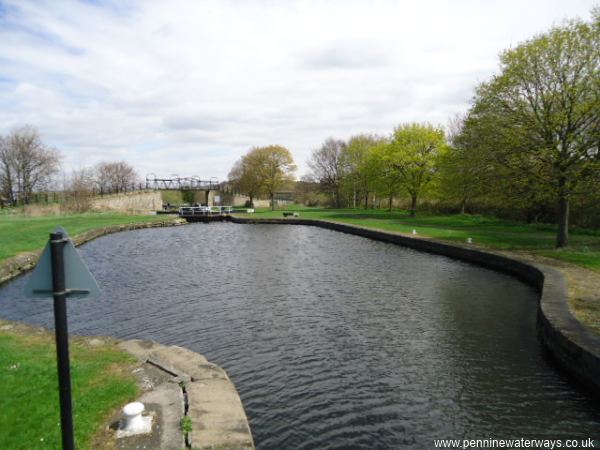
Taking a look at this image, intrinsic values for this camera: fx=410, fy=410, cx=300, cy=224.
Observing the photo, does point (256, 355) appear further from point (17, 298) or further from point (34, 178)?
point (34, 178)

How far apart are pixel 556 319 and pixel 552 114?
49.7ft

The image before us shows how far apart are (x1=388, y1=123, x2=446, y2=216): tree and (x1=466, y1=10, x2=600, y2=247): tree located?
24.7 meters

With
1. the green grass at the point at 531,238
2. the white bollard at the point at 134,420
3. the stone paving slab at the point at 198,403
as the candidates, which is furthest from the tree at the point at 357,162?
the white bollard at the point at 134,420

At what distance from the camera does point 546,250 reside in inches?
847

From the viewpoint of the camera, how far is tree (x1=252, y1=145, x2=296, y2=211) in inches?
2665

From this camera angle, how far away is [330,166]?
7856 cm

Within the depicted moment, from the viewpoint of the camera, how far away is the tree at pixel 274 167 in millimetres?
67688

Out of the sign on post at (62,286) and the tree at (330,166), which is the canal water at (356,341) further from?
the tree at (330,166)

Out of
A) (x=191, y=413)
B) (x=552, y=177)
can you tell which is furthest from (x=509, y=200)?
(x=191, y=413)

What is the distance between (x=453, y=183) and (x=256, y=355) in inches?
1362

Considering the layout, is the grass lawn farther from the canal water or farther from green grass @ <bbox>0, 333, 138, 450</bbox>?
the canal water

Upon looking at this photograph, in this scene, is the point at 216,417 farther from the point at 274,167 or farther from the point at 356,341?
the point at 274,167

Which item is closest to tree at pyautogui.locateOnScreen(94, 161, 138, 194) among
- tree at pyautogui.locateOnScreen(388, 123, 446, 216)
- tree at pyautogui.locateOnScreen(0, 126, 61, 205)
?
tree at pyautogui.locateOnScreen(0, 126, 61, 205)

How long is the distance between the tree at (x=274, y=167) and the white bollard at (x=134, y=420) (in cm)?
6252
